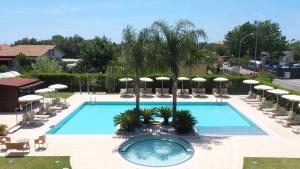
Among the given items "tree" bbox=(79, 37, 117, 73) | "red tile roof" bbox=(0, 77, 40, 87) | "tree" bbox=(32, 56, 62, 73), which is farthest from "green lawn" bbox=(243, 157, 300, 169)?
"tree" bbox=(79, 37, 117, 73)

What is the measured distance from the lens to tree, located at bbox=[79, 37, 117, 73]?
46.8 metres

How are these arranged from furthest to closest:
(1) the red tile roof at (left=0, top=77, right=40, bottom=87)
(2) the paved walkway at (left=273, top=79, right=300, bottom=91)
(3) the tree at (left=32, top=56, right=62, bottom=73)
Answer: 1. (2) the paved walkway at (left=273, top=79, right=300, bottom=91)
2. (3) the tree at (left=32, top=56, right=62, bottom=73)
3. (1) the red tile roof at (left=0, top=77, right=40, bottom=87)

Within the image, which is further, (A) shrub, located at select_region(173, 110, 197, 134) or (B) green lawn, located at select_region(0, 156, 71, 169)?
(A) shrub, located at select_region(173, 110, 197, 134)

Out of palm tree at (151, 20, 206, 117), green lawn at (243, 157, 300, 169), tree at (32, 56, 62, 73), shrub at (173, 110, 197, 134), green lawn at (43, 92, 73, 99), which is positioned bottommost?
green lawn at (243, 157, 300, 169)

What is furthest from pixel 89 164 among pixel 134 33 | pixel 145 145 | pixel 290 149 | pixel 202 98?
pixel 202 98

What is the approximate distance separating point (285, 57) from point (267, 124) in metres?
75.7

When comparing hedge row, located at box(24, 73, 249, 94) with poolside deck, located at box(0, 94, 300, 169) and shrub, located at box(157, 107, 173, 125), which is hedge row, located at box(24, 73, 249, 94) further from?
poolside deck, located at box(0, 94, 300, 169)

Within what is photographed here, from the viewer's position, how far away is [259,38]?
90.6 m

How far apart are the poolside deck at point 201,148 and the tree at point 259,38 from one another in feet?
Answer: 234

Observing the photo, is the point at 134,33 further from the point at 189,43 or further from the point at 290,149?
the point at 290,149

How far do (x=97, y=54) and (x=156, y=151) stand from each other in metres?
32.1

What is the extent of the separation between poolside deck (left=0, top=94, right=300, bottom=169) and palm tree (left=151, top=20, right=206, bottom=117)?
485cm

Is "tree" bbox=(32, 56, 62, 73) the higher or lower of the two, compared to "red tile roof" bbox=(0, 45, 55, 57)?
lower

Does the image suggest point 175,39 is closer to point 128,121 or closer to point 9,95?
point 128,121
